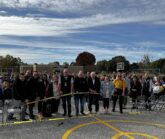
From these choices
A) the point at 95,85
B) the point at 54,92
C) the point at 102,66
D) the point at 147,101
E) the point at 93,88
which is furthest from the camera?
the point at 102,66

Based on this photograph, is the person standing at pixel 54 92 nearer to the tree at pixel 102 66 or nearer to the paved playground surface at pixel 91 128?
the paved playground surface at pixel 91 128

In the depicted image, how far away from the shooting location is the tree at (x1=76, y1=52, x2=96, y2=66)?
79425 mm

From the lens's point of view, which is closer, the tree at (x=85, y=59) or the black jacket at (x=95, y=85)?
the black jacket at (x=95, y=85)

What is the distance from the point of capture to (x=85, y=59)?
8156cm

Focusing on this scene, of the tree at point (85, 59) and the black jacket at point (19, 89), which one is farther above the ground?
the tree at point (85, 59)

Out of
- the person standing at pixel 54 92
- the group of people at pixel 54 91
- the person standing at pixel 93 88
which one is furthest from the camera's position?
Answer: the person standing at pixel 93 88

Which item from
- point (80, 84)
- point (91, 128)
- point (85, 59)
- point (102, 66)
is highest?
point (85, 59)

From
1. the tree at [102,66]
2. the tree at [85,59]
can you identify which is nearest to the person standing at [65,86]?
the tree at [102,66]

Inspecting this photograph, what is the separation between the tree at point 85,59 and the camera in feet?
261

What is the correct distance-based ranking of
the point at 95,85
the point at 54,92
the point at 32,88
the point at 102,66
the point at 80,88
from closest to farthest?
the point at 32,88 → the point at 54,92 → the point at 80,88 → the point at 95,85 → the point at 102,66

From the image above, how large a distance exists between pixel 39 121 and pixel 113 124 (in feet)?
9.08

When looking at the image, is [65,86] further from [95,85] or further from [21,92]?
[21,92]

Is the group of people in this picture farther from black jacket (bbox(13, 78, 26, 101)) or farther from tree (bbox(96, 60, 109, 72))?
tree (bbox(96, 60, 109, 72))

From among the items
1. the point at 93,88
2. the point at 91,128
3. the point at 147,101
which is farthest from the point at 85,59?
the point at 91,128
